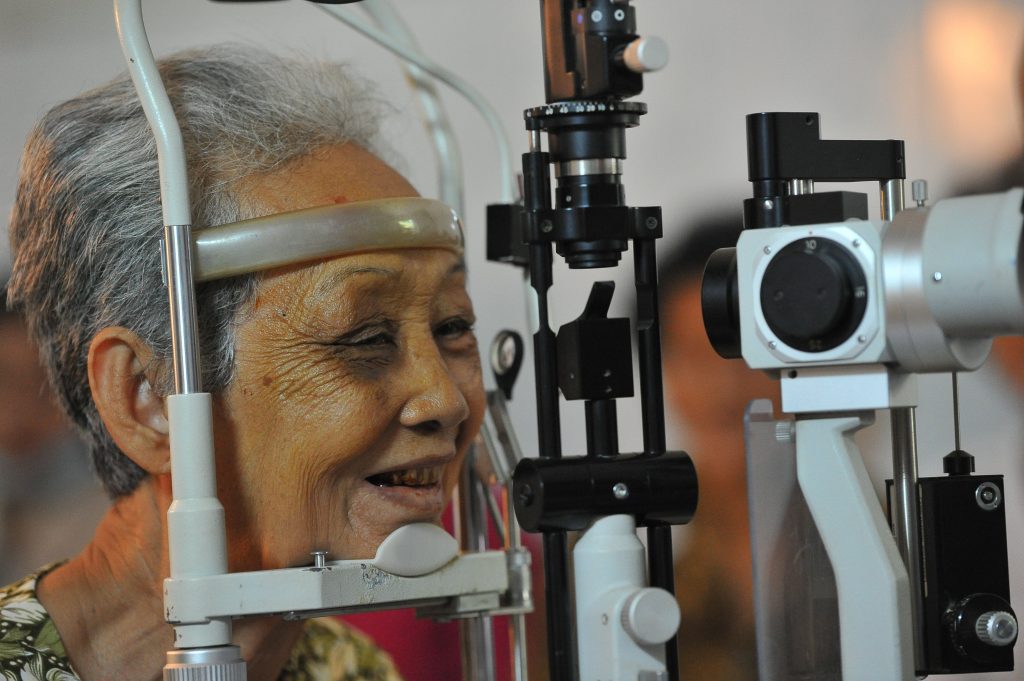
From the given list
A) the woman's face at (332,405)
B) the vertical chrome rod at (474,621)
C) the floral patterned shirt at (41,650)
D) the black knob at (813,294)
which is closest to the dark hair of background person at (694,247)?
the vertical chrome rod at (474,621)

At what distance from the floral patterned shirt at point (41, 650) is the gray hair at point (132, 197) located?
133 millimetres

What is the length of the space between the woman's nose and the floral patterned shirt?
1.28 ft

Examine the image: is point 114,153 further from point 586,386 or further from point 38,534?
point 38,534

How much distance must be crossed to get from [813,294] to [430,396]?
41 cm

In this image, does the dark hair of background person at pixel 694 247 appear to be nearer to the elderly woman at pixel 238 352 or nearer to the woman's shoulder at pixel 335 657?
the woman's shoulder at pixel 335 657

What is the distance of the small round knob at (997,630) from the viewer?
899 millimetres

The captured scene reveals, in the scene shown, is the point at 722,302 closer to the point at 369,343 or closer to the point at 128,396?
the point at 369,343

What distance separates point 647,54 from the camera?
34.1 inches

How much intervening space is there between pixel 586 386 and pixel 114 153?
1.67 feet

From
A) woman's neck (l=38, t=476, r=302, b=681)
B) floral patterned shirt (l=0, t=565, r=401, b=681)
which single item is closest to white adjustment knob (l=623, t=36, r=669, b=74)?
woman's neck (l=38, t=476, r=302, b=681)

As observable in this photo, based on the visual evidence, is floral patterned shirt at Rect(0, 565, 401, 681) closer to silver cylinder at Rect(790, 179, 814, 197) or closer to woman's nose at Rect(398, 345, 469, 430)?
woman's nose at Rect(398, 345, 469, 430)

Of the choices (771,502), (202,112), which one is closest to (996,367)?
(771,502)

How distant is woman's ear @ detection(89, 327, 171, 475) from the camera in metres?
1.12

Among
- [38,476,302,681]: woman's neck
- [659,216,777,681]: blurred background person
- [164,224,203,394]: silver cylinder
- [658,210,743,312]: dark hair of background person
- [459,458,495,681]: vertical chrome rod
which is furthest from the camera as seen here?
[658,210,743,312]: dark hair of background person
